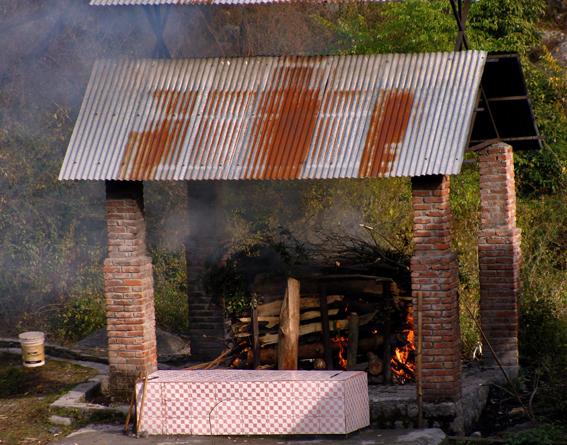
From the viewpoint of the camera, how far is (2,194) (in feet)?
52.7

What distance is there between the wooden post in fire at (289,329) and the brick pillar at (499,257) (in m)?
2.67

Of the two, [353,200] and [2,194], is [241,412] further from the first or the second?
[2,194]

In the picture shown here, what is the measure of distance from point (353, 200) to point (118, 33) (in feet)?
24.6

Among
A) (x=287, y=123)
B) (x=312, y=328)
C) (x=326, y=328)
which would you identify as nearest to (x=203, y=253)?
(x=312, y=328)

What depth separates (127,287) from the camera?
26.1 feet

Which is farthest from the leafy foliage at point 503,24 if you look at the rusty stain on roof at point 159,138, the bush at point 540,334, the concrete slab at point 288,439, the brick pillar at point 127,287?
the concrete slab at point 288,439

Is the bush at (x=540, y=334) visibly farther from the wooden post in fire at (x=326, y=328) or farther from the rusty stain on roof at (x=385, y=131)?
the rusty stain on roof at (x=385, y=131)

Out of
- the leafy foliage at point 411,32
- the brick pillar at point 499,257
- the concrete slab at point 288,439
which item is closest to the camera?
the concrete slab at point 288,439

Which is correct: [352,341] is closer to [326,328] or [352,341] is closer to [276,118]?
[326,328]

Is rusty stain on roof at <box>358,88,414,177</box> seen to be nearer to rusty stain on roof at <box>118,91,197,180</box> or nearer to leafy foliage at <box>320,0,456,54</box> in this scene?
rusty stain on roof at <box>118,91,197,180</box>

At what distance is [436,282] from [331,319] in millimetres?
1972

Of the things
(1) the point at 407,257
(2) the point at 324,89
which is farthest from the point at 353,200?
(2) the point at 324,89

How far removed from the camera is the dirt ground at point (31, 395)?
8.00 meters

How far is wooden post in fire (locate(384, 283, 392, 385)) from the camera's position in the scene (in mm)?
8352
